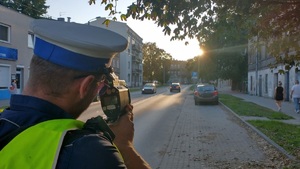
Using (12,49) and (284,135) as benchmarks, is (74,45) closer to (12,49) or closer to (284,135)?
(284,135)

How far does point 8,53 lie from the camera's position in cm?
2516

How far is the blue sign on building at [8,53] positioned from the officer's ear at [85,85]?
25.1 metres

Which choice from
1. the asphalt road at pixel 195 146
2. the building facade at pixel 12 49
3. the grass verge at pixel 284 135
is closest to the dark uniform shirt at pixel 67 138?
the asphalt road at pixel 195 146

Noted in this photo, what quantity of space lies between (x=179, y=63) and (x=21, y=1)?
127197mm

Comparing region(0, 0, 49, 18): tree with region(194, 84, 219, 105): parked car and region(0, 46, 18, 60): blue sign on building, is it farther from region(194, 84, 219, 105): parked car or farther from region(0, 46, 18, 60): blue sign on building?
region(194, 84, 219, 105): parked car

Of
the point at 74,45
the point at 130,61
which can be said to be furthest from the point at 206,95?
the point at 130,61

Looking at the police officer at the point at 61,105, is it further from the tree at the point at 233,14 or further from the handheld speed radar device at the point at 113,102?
the tree at the point at 233,14

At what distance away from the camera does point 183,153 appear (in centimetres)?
796

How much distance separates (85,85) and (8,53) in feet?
85.3

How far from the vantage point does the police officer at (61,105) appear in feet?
3.24

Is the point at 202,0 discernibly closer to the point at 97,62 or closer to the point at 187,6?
the point at 187,6

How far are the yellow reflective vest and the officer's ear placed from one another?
264 millimetres

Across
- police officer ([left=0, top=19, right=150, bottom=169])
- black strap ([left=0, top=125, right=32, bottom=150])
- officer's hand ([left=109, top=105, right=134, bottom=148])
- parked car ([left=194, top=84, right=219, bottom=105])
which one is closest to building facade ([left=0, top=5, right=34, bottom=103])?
parked car ([left=194, top=84, right=219, bottom=105])

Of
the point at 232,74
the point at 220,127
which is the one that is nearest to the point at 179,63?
the point at 232,74
